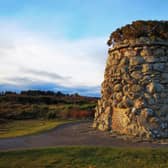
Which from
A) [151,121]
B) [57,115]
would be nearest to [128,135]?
[151,121]

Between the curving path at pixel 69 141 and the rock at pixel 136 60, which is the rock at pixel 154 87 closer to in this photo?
the rock at pixel 136 60

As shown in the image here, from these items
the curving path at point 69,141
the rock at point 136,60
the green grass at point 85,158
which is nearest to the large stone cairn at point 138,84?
the rock at point 136,60

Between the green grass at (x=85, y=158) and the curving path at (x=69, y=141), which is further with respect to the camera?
the curving path at (x=69, y=141)

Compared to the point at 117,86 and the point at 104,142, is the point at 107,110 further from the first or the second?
the point at 104,142

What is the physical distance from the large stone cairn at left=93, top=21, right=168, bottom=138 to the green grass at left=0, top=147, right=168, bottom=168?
2.92m

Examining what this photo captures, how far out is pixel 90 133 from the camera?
12.8 metres

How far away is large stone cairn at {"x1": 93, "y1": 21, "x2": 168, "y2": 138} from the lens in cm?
1201

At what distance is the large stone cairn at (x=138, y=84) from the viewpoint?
1201 centimetres

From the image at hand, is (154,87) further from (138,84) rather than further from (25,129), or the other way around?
(25,129)

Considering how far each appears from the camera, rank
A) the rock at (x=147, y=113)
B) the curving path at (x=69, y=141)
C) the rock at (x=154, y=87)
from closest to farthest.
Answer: the curving path at (x=69, y=141) → the rock at (x=147, y=113) → the rock at (x=154, y=87)

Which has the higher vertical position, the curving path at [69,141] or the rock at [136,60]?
the rock at [136,60]

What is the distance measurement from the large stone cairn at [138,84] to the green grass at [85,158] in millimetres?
2919

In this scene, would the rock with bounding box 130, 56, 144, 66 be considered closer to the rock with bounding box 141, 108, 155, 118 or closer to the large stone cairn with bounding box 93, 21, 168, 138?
the large stone cairn with bounding box 93, 21, 168, 138

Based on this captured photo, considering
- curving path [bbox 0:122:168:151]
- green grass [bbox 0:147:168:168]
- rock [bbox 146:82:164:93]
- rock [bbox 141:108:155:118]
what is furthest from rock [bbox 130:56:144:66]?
green grass [bbox 0:147:168:168]
